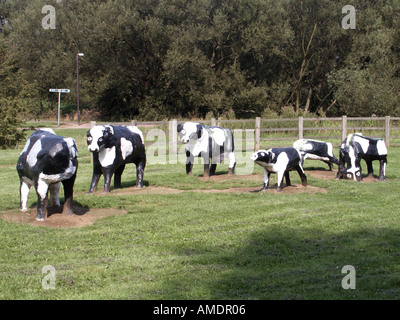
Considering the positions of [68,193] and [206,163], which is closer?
[68,193]

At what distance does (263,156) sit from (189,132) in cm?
291

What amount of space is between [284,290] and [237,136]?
1855 cm

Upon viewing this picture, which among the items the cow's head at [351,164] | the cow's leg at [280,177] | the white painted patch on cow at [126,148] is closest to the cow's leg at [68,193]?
the white painted patch on cow at [126,148]

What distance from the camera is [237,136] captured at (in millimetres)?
24062

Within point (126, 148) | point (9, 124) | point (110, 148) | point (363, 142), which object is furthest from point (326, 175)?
point (9, 124)

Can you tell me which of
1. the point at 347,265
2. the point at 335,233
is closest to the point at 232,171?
the point at 335,233

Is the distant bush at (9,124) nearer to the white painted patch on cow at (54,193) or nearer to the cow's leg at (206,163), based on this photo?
the cow's leg at (206,163)

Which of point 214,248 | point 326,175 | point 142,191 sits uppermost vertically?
point 326,175

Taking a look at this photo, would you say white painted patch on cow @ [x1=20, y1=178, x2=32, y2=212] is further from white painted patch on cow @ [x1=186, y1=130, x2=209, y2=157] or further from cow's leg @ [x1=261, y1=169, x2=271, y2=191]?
white painted patch on cow @ [x1=186, y1=130, x2=209, y2=157]

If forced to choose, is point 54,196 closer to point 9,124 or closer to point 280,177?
point 280,177

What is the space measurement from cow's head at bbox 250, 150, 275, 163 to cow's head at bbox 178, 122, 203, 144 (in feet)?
8.90

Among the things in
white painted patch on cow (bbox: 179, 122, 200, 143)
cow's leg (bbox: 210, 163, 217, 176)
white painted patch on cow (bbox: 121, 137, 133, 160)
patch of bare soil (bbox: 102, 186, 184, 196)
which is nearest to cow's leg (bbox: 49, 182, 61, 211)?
patch of bare soil (bbox: 102, 186, 184, 196)

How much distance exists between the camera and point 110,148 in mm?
11953
